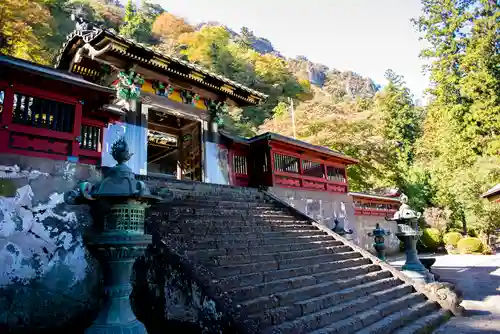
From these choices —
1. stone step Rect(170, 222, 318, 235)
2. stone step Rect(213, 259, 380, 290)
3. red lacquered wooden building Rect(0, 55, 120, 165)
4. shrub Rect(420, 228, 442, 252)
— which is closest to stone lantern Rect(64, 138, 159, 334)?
stone step Rect(213, 259, 380, 290)

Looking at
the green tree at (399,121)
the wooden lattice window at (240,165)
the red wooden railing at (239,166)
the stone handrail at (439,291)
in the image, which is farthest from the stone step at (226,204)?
the green tree at (399,121)

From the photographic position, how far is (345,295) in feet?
18.0

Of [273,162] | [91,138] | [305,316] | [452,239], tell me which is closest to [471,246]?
[452,239]

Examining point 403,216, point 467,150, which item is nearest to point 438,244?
point 467,150

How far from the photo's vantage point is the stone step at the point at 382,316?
448 centimetres

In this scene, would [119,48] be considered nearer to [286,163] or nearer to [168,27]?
[286,163]

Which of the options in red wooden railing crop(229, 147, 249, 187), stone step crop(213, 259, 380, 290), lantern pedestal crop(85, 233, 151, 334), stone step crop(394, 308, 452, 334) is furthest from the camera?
red wooden railing crop(229, 147, 249, 187)

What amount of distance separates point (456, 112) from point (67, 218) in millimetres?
29388

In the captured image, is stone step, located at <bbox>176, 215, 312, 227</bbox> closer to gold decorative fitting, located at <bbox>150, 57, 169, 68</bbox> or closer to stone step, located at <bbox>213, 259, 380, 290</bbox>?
stone step, located at <bbox>213, 259, 380, 290</bbox>

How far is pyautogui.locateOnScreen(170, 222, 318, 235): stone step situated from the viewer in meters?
5.78

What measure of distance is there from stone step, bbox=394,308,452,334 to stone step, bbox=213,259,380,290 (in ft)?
4.62

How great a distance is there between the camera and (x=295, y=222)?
8.68 m

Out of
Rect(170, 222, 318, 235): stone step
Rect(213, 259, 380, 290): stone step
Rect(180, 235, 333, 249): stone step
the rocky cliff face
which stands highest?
the rocky cliff face

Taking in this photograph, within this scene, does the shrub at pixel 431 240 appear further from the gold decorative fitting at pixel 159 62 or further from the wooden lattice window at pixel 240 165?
the gold decorative fitting at pixel 159 62
